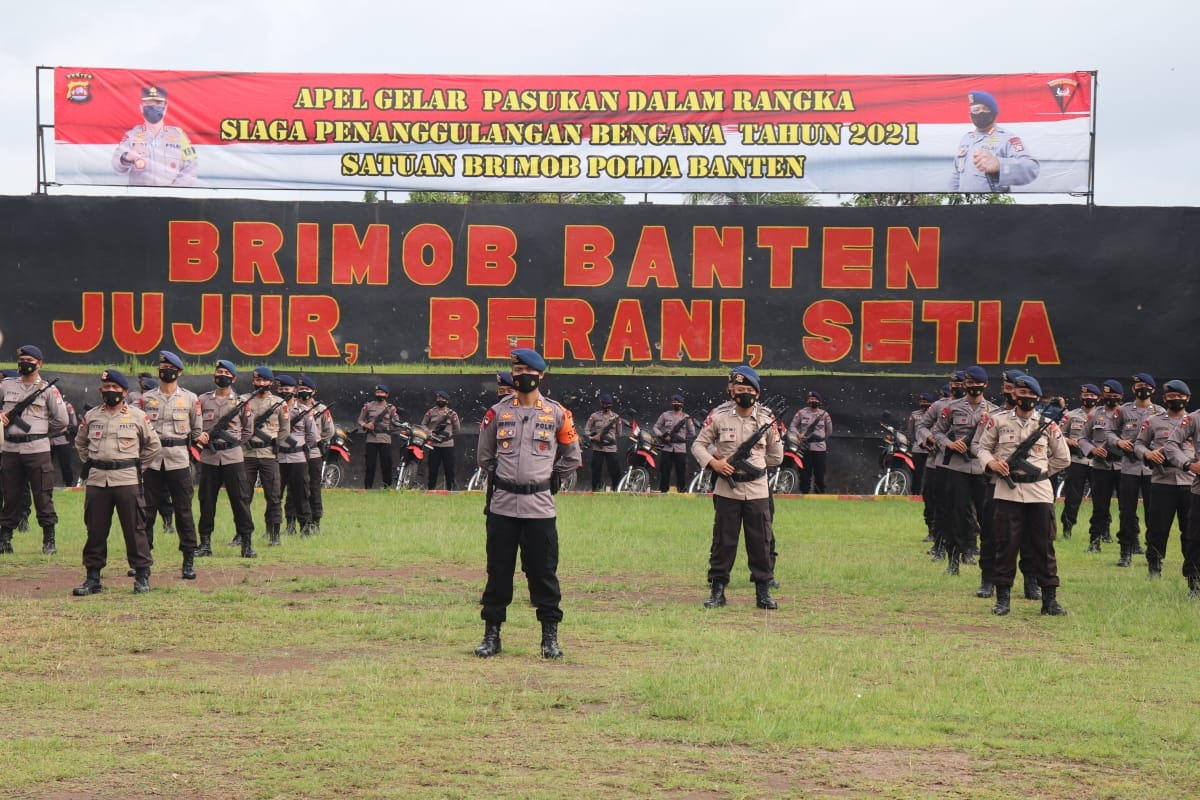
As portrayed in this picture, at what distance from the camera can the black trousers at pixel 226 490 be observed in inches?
669

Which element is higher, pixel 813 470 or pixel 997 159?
pixel 997 159

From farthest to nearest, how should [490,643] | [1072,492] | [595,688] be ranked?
[1072,492]
[490,643]
[595,688]

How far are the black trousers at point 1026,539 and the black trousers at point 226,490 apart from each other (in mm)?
8631

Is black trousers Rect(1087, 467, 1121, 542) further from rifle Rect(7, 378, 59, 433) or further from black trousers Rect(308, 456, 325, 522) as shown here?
rifle Rect(7, 378, 59, 433)

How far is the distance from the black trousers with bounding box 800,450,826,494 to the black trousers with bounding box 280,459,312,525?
10871mm

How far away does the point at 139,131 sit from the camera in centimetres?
2838

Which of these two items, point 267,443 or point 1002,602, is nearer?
point 1002,602

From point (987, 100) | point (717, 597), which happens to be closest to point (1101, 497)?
point (717, 597)

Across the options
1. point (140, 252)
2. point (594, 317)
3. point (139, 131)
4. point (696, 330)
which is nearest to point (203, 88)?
point (139, 131)

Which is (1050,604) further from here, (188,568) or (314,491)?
(314,491)

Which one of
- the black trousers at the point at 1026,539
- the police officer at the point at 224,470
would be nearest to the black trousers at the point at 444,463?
the police officer at the point at 224,470

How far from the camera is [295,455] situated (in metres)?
19.2

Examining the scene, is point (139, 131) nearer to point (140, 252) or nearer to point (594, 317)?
point (140, 252)

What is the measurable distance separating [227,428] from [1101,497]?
11.4m
